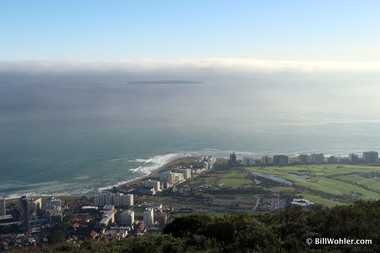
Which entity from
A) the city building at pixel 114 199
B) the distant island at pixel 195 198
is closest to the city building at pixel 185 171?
the distant island at pixel 195 198

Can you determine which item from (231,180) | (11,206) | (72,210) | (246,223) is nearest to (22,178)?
(11,206)

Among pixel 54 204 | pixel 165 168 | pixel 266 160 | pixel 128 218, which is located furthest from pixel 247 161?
pixel 54 204

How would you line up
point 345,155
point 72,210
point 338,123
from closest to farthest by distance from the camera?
point 72,210, point 345,155, point 338,123

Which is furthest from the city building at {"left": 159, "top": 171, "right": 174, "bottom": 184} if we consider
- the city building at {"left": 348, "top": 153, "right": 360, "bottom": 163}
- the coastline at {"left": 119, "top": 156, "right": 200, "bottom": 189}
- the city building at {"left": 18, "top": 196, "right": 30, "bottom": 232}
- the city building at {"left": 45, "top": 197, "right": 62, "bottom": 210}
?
the city building at {"left": 348, "top": 153, "right": 360, "bottom": 163}

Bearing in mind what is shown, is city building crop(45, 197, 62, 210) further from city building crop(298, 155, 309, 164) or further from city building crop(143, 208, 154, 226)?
city building crop(298, 155, 309, 164)

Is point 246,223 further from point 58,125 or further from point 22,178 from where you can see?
point 58,125

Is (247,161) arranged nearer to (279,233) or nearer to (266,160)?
(266,160)
